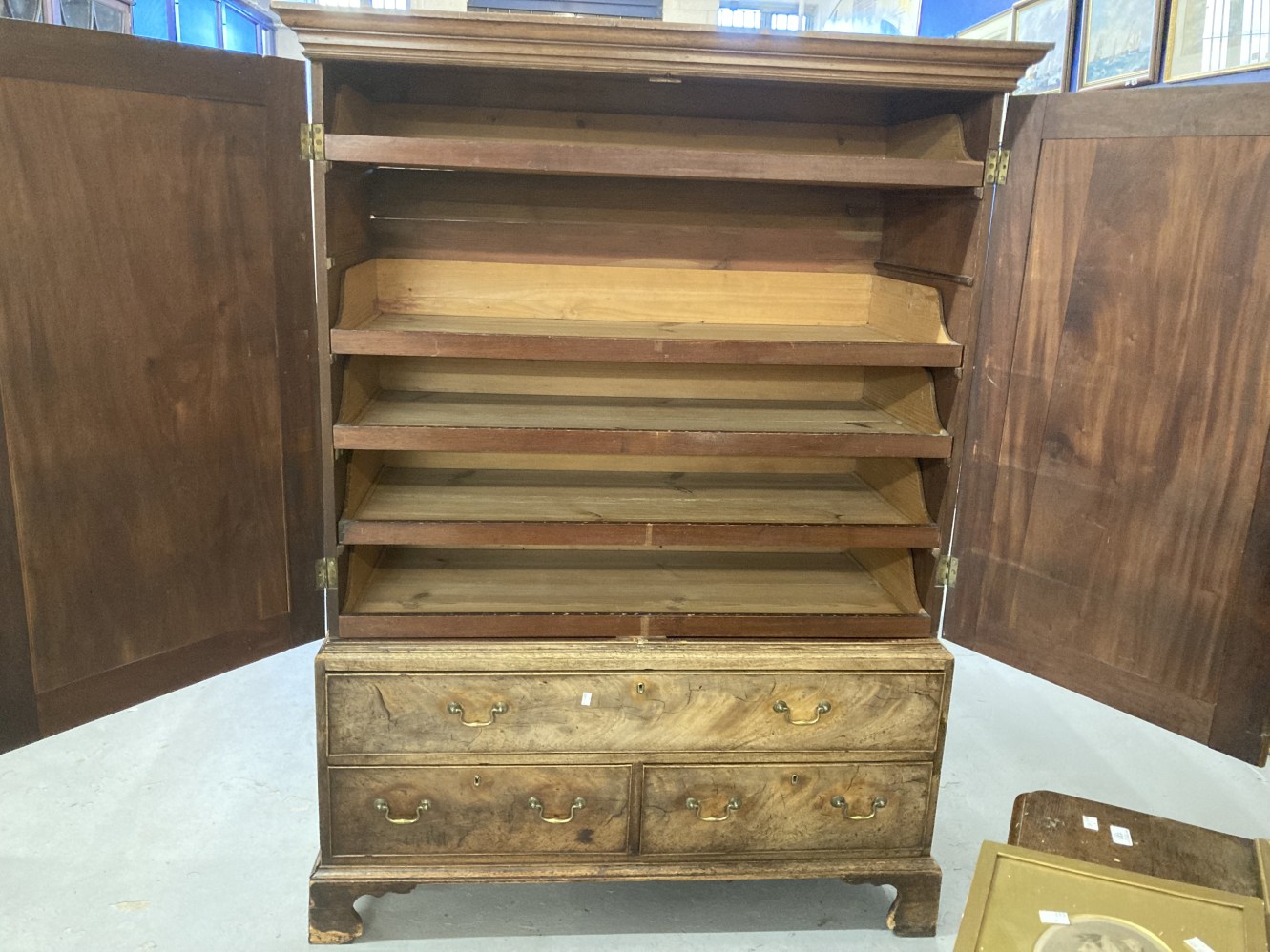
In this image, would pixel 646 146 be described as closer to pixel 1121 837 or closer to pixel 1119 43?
pixel 1121 837

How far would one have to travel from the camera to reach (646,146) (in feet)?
6.24

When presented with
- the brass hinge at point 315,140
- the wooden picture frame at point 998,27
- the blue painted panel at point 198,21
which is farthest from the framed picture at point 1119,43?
the blue painted panel at point 198,21

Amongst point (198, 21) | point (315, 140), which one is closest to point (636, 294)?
point (315, 140)

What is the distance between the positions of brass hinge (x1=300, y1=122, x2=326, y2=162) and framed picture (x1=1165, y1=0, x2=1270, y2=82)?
2829mm

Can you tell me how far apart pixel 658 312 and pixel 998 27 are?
3.88m

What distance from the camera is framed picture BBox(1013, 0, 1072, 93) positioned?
421cm

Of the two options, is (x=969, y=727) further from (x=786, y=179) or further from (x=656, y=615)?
(x=786, y=179)

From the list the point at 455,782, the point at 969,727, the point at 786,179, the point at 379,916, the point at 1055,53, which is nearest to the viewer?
the point at 786,179

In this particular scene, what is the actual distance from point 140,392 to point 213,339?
22 centimetres

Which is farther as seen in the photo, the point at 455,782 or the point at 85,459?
the point at 85,459

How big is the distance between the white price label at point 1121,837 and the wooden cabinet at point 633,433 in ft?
1.56

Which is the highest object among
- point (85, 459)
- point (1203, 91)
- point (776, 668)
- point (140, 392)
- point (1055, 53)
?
point (1055, 53)

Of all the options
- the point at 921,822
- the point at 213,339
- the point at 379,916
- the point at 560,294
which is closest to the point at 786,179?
the point at 560,294

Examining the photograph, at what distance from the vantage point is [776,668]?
6.31ft
